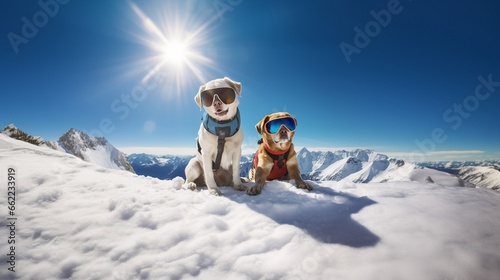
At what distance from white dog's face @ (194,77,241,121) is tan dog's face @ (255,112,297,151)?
106 cm

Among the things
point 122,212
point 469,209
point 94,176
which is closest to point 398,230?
point 469,209

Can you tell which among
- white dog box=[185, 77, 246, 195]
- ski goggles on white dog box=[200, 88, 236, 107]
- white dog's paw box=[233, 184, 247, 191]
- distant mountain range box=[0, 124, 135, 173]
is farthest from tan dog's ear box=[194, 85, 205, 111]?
distant mountain range box=[0, 124, 135, 173]

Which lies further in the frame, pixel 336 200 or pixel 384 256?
pixel 336 200

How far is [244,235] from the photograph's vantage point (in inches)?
95.9

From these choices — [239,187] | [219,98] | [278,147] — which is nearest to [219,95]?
[219,98]

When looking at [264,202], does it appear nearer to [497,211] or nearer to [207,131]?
[207,131]

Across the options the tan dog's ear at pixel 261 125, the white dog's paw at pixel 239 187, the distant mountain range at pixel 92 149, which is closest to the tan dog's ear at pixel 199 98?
the tan dog's ear at pixel 261 125

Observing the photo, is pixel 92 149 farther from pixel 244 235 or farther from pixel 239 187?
pixel 244 235

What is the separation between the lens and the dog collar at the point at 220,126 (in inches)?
177

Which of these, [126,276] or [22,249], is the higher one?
[22,249]

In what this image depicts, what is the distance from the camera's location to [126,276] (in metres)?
1.76

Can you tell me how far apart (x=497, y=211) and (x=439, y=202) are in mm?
530

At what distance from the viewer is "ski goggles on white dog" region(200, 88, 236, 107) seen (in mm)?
4488

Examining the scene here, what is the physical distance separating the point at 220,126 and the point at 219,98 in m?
0.57
